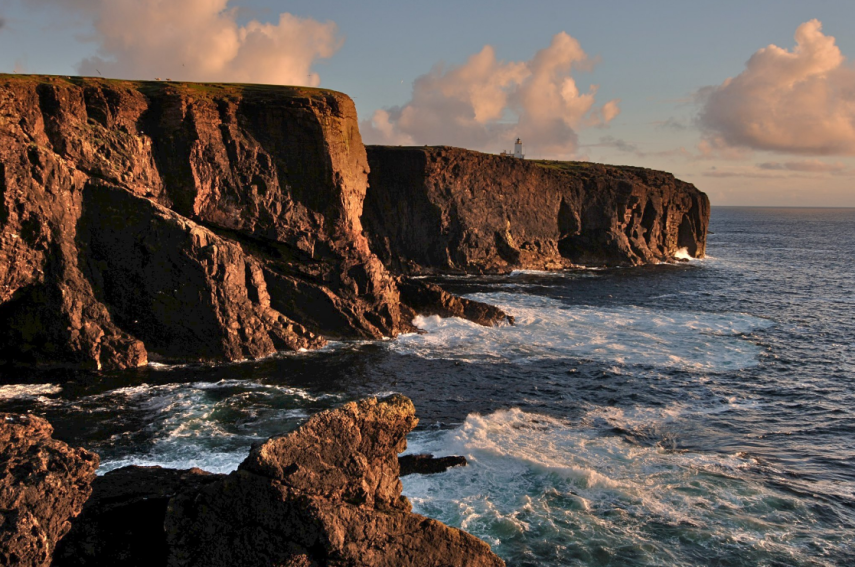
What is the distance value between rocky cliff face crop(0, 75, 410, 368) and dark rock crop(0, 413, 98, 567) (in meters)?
20.5

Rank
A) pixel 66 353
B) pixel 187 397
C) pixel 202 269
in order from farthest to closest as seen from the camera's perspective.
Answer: pixel 202 269 < pixel 66 353 < pixel 187 397

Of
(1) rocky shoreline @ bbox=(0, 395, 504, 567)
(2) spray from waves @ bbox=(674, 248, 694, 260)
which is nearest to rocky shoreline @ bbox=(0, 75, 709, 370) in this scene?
(1) rocky shoreline @ bbox=(0, 395, 504, 567)

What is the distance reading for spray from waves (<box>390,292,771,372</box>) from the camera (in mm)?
36906

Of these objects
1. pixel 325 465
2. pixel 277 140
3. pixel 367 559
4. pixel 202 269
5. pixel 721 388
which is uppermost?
pixel 277 140

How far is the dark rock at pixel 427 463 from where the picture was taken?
20453 millimetres

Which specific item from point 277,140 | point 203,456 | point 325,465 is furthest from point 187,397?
point 277,140

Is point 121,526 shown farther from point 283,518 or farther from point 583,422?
point 583,422

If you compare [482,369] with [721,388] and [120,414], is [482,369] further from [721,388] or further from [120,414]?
[120,414]

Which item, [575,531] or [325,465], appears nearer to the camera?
[325,465]

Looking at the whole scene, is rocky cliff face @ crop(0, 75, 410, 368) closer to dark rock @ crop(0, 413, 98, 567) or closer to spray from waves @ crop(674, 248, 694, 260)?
dark rock @ crop(0, 413, 98, 567)

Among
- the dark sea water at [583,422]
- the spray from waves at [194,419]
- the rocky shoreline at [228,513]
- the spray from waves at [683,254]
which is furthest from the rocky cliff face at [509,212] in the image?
the rocky shoreline at [228,513]

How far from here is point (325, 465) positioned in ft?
39.0

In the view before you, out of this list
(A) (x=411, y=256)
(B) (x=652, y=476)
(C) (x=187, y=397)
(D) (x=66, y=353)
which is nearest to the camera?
(B) (x=652, y=476)

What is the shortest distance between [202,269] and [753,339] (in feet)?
117
